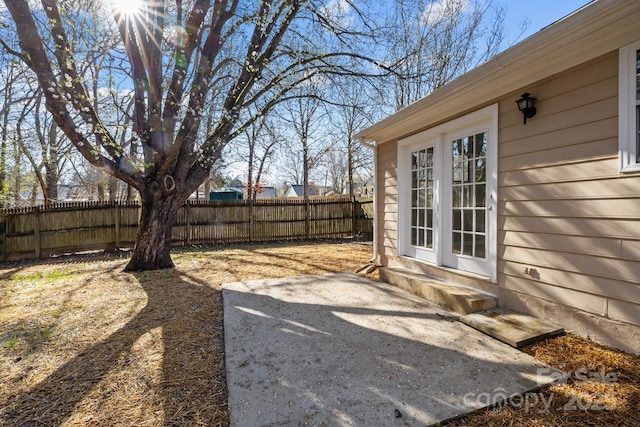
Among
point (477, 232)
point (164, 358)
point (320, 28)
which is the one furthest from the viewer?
point (320, 28)

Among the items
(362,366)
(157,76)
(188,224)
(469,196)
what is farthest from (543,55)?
(188,224)

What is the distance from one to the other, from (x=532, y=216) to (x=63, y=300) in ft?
17.1

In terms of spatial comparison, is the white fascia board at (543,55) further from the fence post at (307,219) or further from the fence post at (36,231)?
the fence post at (36,231)

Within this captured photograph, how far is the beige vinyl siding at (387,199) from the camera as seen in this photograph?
4820 mm

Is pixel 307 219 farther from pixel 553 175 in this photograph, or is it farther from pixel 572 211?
A: pixel 572 211

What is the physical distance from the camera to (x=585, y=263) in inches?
92.0

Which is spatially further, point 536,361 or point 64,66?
point 64,66

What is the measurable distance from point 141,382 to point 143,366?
8.4 inches

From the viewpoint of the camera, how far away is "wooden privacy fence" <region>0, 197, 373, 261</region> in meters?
6.52

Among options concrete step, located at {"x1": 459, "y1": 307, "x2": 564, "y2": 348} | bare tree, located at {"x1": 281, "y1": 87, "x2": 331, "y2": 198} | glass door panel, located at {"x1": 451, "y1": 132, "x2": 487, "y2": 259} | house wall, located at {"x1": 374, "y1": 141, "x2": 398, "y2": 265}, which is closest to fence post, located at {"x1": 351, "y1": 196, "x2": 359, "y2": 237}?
house wall, located at {"x1": 374, "y1": 141, "x2": 398, "y2": 265}

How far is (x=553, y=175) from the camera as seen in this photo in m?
2.57

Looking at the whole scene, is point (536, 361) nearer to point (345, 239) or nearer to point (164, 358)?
point (164, 358)

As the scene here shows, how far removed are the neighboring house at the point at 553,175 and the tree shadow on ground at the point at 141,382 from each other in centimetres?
276

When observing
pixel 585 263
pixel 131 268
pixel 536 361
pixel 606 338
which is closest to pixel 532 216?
pixel 585 263
